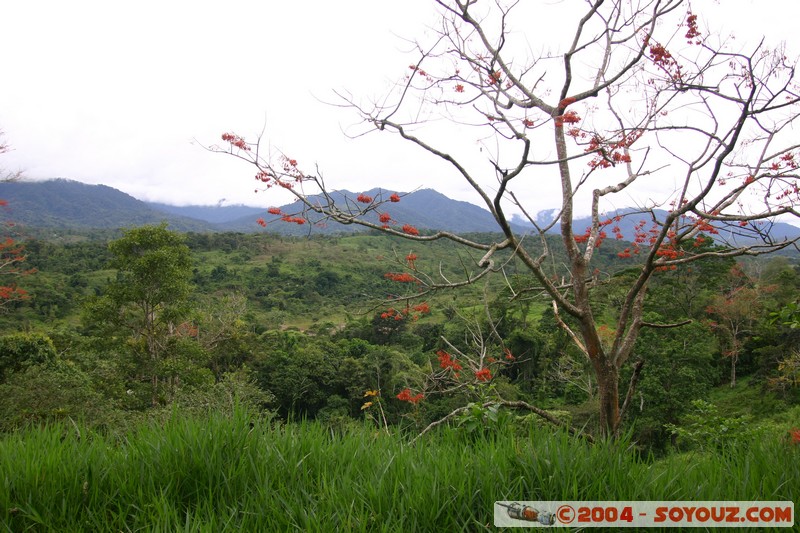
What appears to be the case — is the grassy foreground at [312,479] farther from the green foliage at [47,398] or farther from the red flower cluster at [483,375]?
the green foliage at [47,398]

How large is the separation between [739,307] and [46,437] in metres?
27.3

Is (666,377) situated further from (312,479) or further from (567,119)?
(312,479)

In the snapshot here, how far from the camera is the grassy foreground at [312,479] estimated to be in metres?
1.66

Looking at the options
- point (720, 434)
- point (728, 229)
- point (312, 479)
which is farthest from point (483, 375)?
point (312, 479)

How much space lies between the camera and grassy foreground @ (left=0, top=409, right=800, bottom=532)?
166 centimetres

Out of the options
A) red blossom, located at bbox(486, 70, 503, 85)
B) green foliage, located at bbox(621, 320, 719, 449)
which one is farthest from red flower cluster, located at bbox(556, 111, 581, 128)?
green foliage, located at bbox(621, 320, 719, 449)

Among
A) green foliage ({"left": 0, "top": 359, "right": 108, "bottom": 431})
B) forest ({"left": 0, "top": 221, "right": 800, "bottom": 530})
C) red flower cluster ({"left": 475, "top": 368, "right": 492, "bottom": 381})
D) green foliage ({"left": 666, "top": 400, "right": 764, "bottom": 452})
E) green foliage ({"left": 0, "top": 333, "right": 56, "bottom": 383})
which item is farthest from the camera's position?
green foliage ({"left": 0, "top": 333, "right": 56, "bottom": 383})

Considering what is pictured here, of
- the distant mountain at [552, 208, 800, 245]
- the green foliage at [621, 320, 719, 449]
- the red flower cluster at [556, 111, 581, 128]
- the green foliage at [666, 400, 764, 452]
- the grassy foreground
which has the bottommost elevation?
the green foliage at [621, 320, 719, 449]

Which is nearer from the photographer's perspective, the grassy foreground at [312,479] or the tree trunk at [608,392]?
the grassy foreground at [312,479]

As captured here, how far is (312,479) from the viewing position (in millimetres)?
1921

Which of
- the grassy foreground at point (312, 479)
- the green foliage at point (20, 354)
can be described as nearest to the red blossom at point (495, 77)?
the grassy foreground at point (312, 479)

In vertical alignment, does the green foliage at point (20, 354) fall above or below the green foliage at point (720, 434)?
below

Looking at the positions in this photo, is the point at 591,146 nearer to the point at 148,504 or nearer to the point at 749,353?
the point at 148,504

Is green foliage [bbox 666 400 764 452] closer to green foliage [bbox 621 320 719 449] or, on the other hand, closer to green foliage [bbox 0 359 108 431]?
green foliage [bbox 0 359 108 431]
